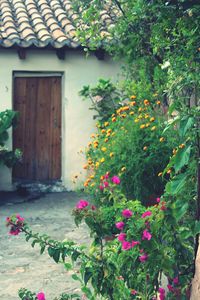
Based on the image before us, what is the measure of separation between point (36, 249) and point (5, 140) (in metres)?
3.86

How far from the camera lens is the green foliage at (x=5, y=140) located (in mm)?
Result: 10562

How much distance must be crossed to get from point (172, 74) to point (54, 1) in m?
8.95

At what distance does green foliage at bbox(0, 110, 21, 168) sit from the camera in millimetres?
10562

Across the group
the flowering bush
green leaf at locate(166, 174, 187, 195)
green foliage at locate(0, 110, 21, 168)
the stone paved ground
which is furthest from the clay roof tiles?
green leaf at locate(166, 174, 187, 195)

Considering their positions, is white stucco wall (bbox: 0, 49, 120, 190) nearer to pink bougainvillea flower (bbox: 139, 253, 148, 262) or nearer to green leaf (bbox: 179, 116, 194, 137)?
pink bougainvillea flower (bbox: 139, 253, 148, 262)

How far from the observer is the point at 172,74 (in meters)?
3.91

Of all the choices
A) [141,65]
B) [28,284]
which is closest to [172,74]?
[28,284]

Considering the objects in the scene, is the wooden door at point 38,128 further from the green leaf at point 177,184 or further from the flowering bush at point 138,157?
the green leaf at point 177,184

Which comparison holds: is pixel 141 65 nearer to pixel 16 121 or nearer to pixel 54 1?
pixel 16 121

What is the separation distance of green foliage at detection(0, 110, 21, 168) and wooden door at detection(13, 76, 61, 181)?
0.52 meters

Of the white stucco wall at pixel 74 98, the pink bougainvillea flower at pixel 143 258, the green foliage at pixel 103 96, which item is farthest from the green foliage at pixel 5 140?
the pink bougainvillea flower at pixel 143 258

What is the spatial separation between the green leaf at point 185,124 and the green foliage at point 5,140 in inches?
308

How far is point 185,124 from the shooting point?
291cm

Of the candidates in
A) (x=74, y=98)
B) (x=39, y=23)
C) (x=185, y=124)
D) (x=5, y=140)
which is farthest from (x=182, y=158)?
(x=39, y=23)
